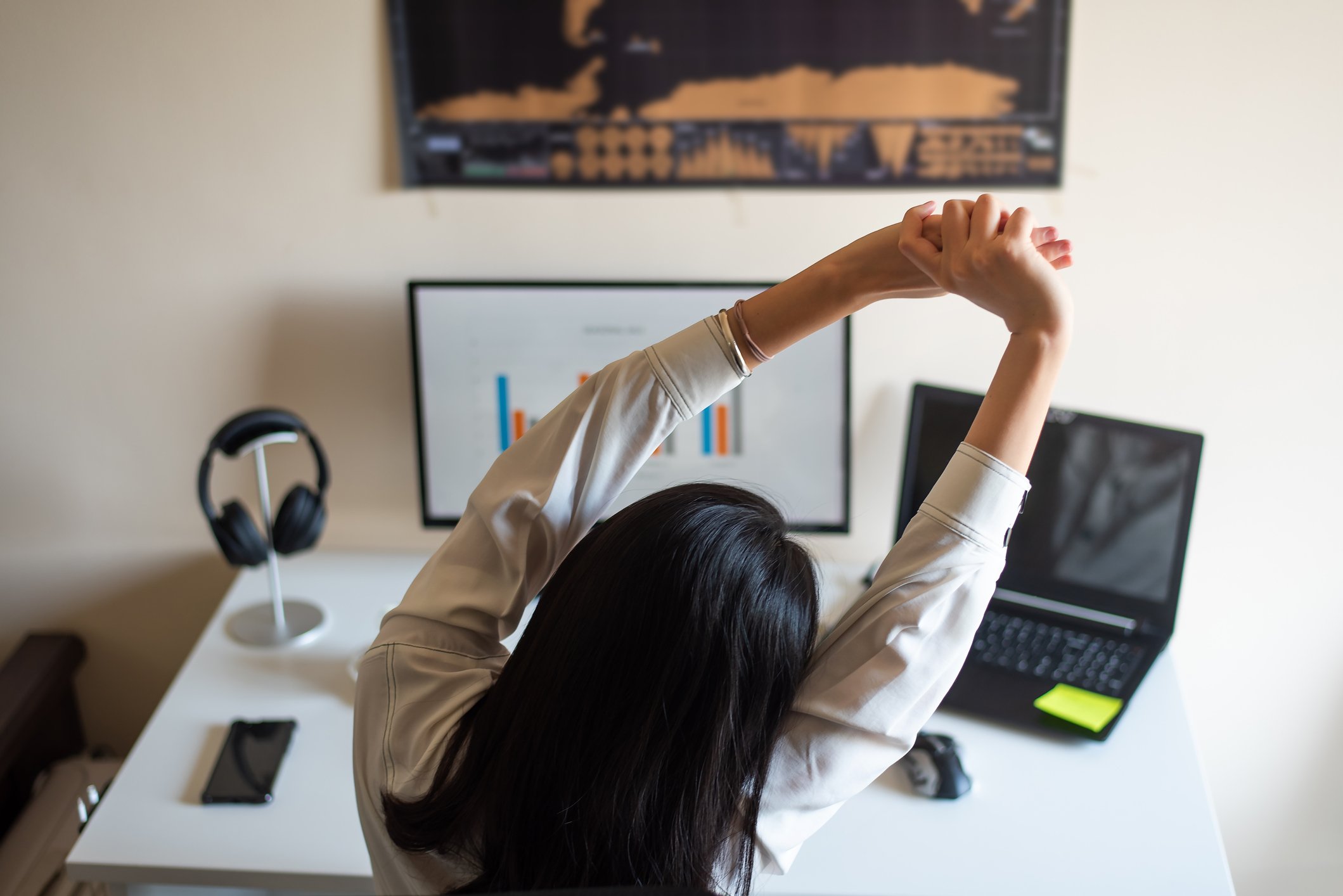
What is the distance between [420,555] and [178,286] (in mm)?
530

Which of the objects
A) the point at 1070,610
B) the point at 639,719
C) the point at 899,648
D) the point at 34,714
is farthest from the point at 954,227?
the point at 34,714

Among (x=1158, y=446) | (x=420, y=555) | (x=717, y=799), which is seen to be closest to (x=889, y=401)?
(x=1158, y=446)

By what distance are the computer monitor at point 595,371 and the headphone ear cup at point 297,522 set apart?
17 cm

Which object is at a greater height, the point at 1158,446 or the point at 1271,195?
the point at 1271,195

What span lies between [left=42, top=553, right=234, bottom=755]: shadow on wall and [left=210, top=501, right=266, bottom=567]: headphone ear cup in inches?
12.6

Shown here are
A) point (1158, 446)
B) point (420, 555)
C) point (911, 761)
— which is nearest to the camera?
point (911, 761)

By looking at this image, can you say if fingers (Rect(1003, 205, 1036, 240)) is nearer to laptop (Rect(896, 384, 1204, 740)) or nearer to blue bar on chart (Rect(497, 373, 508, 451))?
laptop (Rect(896, 384, 1204, 740))

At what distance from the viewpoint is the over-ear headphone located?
1.34 m

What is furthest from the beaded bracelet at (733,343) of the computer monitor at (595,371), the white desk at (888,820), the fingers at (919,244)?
the computer monitor at (595,371)

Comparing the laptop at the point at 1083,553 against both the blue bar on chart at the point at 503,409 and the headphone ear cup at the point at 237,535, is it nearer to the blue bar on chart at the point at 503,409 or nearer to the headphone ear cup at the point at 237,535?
the blue bar on chart at the point at 503,409

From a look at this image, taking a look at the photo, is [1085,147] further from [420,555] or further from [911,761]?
[420,555]

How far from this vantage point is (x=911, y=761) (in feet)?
3.71

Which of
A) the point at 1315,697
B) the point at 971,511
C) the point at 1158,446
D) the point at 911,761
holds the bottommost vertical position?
the point at 1315,697

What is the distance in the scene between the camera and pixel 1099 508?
1.35 meters
